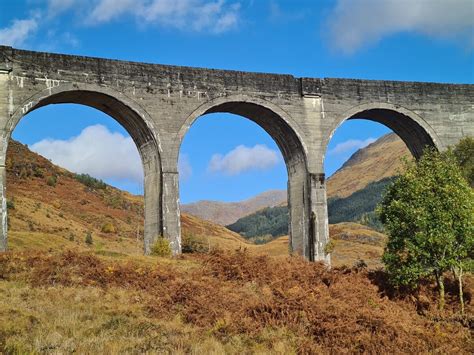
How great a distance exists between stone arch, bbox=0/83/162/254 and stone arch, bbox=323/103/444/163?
25.1 feet

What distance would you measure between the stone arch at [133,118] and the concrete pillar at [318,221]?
6603 mm

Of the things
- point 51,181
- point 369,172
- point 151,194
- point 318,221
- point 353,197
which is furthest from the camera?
point 369,172

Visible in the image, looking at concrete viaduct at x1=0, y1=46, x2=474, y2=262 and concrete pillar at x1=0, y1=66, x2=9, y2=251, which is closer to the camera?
concrete pillar at x1=0, y1=66, x2=9, y2=251

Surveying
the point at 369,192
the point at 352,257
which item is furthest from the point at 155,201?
the point at 369,192

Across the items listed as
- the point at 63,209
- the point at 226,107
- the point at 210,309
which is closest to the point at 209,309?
the point at 210,309

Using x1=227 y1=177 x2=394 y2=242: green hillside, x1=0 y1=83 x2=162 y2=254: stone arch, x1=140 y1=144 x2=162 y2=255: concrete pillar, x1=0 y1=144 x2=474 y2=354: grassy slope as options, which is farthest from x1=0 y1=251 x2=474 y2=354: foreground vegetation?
x1=227 y1=177 x2=394 y2=242: green hillside

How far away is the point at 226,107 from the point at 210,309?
41.1 ft

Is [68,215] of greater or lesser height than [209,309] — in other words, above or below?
above

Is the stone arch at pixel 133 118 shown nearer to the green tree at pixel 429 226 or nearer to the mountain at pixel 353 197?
the green tree at pixel 429 226

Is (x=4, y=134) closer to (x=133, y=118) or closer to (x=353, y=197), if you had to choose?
(x=133, y=118)

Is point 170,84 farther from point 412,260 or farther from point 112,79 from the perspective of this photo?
point 412,260

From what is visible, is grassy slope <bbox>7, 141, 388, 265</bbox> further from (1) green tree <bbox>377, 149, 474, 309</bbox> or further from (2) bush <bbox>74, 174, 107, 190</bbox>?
(1) green tree <bbox>377, 149, 474, 309</bbox>

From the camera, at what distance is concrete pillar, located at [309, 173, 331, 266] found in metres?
24.3

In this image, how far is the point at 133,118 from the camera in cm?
2320
